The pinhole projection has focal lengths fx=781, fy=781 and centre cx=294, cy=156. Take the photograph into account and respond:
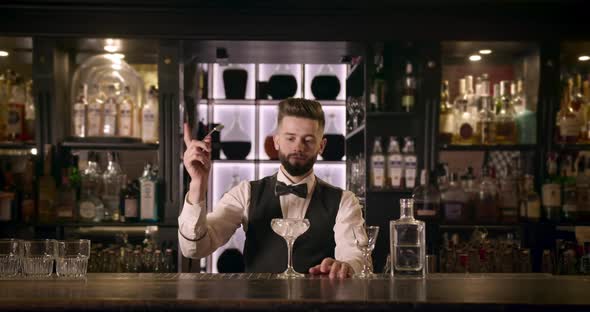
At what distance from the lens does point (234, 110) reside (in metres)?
5.62

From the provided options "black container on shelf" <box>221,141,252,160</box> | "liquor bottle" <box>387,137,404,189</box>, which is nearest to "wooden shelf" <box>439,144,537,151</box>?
"liquor bottle" <box>387,137,404,189</box>

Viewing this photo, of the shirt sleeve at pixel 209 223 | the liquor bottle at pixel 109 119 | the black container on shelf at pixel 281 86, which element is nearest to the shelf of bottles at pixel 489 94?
the black container on shelf at pixel 281 86

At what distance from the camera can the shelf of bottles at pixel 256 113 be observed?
17.7 feet

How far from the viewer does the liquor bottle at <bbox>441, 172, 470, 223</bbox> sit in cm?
432

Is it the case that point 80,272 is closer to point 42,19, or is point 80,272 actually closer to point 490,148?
point 42,19

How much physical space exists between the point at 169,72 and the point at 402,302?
2695mm

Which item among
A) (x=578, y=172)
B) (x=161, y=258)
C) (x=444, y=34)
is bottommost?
(x=161, y=258)

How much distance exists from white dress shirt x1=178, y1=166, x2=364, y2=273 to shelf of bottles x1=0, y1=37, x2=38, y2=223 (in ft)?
4.86

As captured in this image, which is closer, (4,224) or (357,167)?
(4,224)

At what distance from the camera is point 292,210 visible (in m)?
3.33

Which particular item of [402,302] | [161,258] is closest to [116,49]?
[161,258]

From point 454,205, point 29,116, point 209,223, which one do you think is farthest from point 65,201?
point 454,205

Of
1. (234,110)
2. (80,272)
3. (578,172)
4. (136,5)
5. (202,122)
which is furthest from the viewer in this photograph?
(234,110)

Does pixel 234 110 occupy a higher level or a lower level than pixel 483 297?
higher
